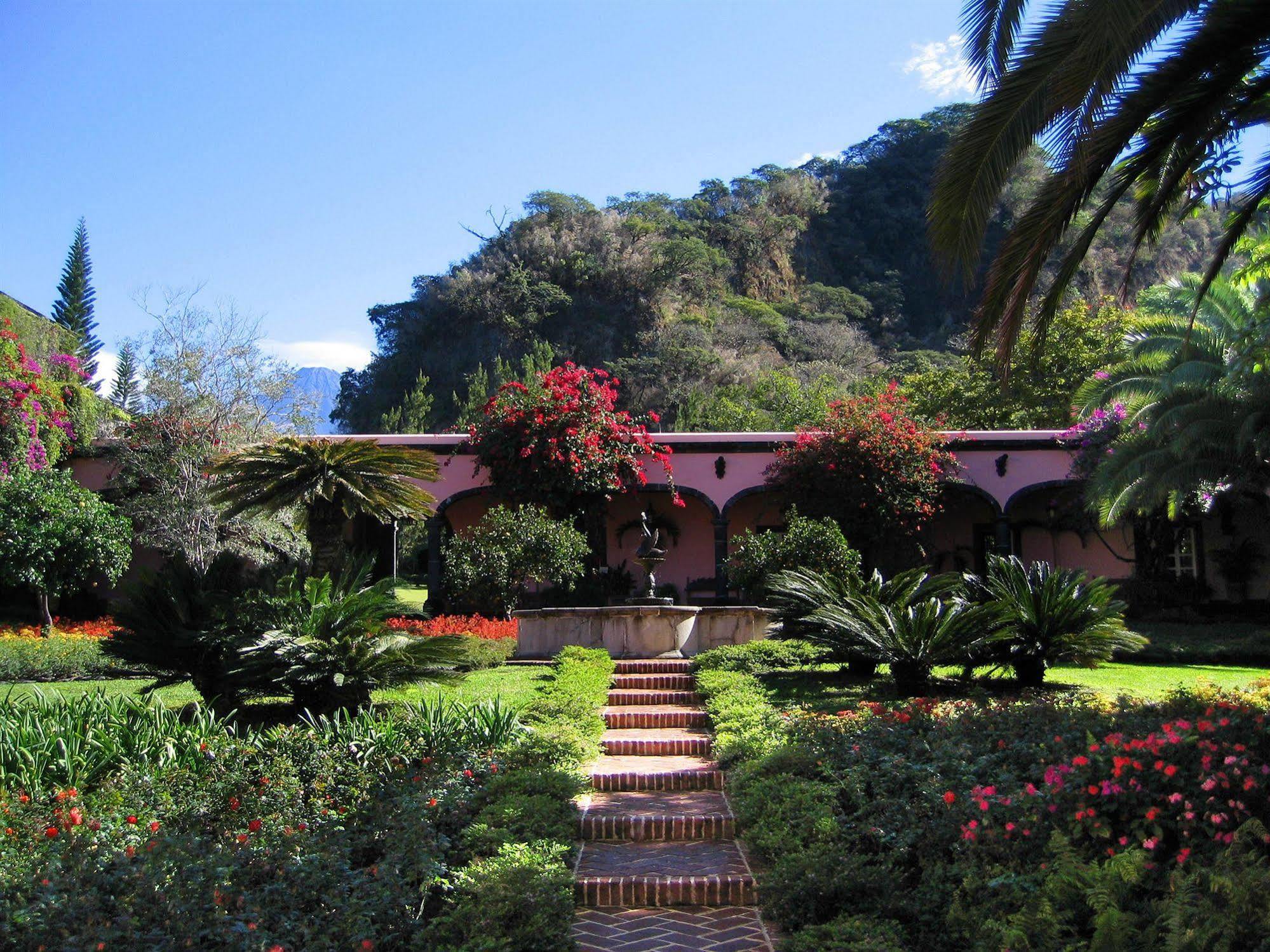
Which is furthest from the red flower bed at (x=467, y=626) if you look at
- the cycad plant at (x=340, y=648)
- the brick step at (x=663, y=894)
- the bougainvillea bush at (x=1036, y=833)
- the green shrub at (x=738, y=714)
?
the brick step at (x=663, y=894)

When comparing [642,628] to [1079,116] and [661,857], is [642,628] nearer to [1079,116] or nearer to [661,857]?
[661,857]

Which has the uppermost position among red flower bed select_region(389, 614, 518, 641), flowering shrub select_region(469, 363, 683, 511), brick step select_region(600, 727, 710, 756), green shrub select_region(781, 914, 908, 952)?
flowering shrub select_region(469, 363, 683, 511)

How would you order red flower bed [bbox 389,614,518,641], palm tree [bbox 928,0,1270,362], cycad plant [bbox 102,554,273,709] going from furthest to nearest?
red flower bed [bbox 389,614,518,641] → cycad plant [bbox 102,554,273,709] → palm tree [bbox 928,0,1270,362]

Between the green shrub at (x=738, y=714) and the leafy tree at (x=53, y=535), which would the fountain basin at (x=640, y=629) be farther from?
the leafy tree at (x=53, y=535)

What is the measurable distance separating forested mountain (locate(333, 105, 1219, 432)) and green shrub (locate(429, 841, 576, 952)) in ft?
105

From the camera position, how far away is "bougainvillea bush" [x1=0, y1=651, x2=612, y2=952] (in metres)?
4.03

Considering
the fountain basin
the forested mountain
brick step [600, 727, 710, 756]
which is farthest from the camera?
the forested mountain

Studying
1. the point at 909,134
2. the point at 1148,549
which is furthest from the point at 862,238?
the point at 1148,549

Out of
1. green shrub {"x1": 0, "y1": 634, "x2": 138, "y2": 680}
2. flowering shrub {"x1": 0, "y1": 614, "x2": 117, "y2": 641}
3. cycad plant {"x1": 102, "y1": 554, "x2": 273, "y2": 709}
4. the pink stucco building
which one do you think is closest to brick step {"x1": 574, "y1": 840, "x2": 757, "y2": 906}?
cycad plant {"x1": 102, "y1": 554, "x2": 273, "y2": 709}

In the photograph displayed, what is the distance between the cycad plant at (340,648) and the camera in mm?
8109

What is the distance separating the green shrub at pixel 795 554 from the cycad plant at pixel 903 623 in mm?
3431

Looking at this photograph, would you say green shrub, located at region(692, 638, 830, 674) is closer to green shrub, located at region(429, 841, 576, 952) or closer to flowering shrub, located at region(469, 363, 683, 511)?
flowering shrub, located at region(469, 363, 683, 511)

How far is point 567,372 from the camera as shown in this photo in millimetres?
19031

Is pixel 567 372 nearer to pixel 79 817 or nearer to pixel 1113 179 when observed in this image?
pixel 1113 179
